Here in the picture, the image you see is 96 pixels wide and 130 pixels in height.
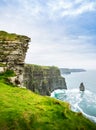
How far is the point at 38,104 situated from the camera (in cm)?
2069

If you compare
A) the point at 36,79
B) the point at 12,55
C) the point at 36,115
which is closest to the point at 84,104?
the point at 36,79

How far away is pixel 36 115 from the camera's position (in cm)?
1839

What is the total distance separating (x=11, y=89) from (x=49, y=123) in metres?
7.14

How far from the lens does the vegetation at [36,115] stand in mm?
17578

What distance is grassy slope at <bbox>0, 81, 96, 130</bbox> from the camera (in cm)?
1758

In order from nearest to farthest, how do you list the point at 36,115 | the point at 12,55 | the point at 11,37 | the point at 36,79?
the point at 36,115
the point at 12,55
the point at 11,37
the point at 36,79

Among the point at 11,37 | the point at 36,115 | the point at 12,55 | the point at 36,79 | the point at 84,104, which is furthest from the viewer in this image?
the point at 36,79

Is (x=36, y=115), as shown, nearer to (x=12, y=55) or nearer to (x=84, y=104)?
(x=12, y=55)

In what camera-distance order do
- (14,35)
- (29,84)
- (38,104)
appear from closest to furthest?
(38,104), (14,35), (29,84)

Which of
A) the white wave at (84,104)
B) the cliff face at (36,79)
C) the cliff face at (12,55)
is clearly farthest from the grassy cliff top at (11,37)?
the cliff face at (36,79)

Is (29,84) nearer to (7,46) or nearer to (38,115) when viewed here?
(7,46)

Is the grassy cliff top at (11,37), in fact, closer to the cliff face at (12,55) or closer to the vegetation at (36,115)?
the cliff face at (12,55)

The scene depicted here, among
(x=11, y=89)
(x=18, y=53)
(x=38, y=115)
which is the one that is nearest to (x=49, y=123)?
(x=38, y=115)

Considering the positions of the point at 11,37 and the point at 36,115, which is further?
the point at 11,37
